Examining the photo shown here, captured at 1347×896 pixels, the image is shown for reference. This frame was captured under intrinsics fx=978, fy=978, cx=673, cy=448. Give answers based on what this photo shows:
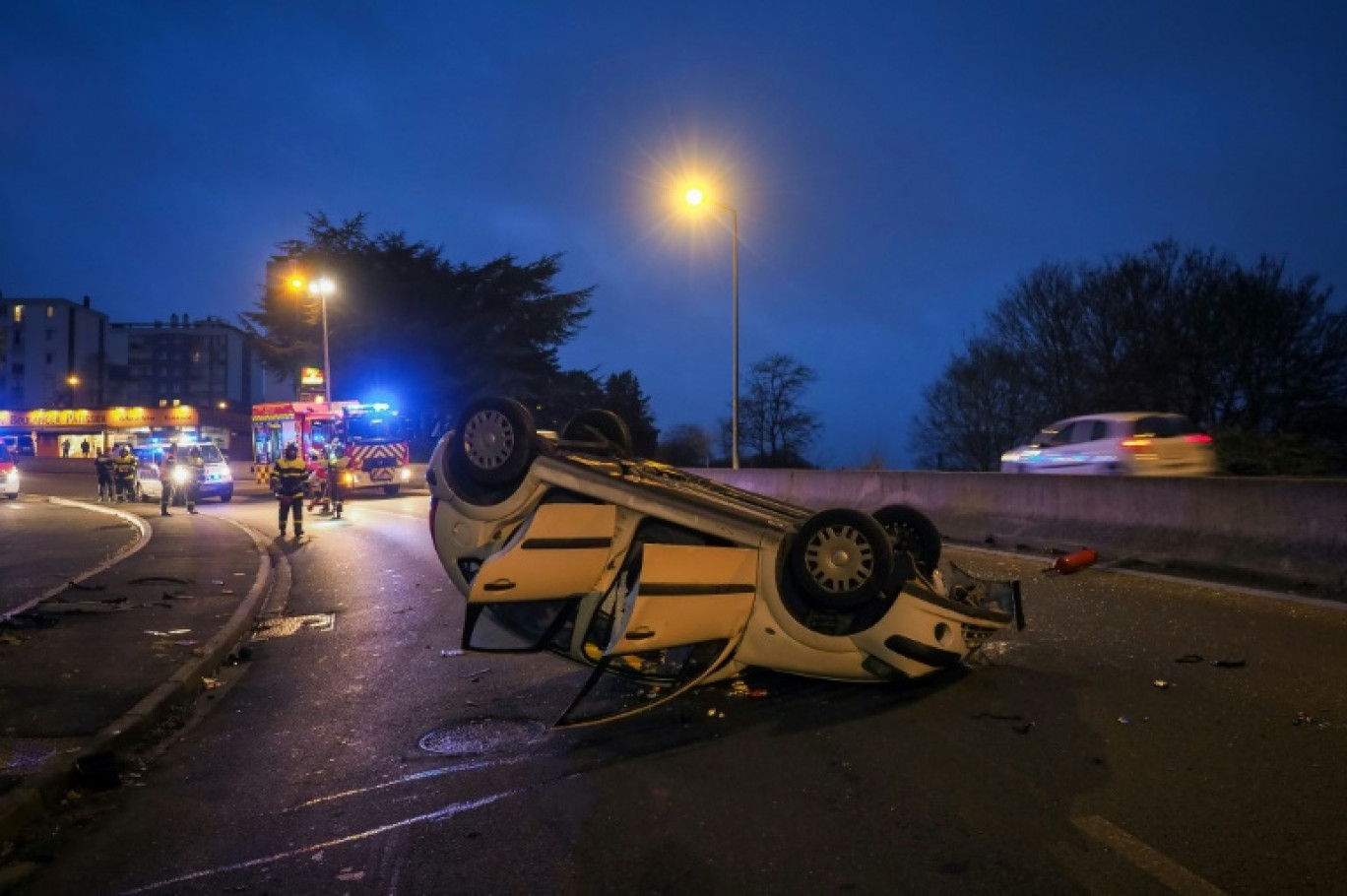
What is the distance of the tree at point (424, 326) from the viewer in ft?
159

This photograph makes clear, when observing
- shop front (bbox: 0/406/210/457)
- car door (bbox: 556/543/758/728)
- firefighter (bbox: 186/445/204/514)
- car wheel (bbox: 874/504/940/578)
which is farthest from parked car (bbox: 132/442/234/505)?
car wheel (bbox: 874/504/940/578)

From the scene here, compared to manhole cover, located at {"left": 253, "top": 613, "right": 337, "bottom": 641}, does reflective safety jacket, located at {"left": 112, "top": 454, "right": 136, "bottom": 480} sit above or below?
above

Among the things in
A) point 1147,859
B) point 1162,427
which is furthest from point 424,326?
point 1147,859

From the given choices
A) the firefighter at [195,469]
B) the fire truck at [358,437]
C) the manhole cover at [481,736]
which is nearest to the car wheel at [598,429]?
the manhole cover at [481,736]

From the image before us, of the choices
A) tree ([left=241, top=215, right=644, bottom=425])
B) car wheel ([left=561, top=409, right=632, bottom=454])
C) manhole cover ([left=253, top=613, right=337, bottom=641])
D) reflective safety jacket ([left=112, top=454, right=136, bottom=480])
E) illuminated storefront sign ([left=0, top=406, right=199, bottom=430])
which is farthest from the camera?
illuminated storefront sign ([left=0, top=406, right=199, bottom=430])

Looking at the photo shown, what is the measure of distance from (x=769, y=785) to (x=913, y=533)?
2772mm

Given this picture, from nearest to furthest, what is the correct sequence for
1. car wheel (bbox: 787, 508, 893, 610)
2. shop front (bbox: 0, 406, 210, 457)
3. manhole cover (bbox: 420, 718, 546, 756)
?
manhole cover (bbox: 420, 718, 546, 756) → car wheel (bbox: 787, 508, 893, 610) → shop front (bbox: 0, 406, 210, 457)

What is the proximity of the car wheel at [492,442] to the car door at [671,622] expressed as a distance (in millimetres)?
892

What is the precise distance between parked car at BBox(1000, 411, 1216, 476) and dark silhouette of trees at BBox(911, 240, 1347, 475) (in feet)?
53.8

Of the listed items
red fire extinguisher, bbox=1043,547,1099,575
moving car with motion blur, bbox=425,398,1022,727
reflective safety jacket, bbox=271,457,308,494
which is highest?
reflective safety jacket, bbox=271,457,308,494

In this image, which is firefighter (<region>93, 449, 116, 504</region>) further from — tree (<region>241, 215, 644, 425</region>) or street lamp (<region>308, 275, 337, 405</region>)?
tree (<region>241, 215, 644, 425</region>)

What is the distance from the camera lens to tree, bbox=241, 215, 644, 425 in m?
48.3

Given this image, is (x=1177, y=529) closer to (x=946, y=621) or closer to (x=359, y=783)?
(x=946, y=621)

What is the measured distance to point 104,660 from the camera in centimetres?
745
